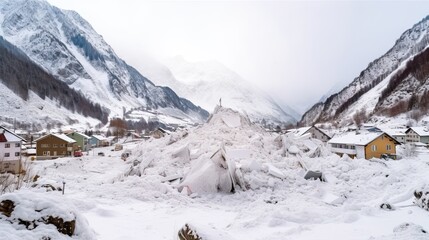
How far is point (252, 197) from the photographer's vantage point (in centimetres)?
1573

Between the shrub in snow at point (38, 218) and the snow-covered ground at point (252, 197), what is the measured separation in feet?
0.80

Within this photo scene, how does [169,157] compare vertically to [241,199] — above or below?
above

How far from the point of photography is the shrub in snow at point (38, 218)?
17.9 feet

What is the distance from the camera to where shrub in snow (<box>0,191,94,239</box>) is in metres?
5.44

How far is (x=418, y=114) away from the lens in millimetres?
107562

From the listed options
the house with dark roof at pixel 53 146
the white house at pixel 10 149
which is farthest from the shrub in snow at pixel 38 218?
the house with dark roof at pixel 53 146

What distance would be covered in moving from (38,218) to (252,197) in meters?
11.6

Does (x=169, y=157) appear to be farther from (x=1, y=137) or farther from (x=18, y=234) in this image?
(x=1, y=137)

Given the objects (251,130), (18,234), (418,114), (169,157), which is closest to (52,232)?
(18,234)

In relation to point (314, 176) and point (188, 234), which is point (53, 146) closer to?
point (314, 176)

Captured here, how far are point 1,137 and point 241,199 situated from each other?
4459cm

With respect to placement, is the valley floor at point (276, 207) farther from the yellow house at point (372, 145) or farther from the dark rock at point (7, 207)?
the yellow house at point (372, 145)

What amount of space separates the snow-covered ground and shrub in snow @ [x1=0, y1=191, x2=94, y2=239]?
0.25 metres

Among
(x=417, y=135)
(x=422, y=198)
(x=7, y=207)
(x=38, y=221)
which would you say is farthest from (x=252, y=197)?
(x=417, y=135)
